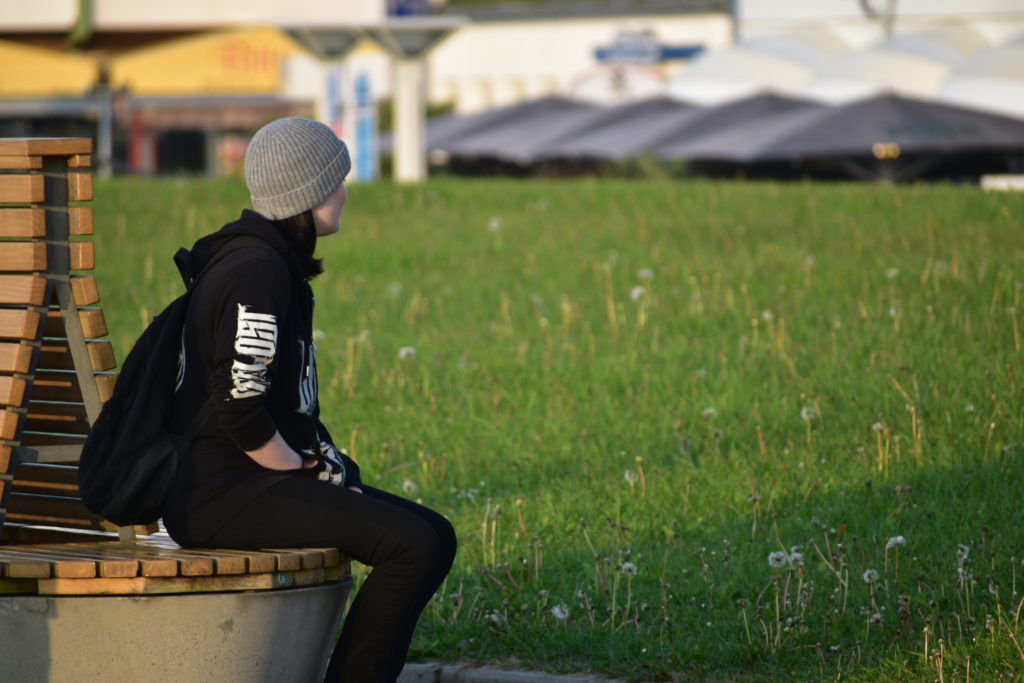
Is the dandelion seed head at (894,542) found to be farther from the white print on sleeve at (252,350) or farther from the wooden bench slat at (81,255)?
the wooden bench slat at (81,255)

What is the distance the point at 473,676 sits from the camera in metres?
5.09

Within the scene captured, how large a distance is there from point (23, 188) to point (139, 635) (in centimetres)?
135

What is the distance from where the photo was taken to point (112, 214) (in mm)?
15242

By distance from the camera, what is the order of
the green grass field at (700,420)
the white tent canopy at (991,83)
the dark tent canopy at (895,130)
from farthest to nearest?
the white tent canopy at (991,83) < the dark tent canopy at (895,130) < the green grass field at (700,420)

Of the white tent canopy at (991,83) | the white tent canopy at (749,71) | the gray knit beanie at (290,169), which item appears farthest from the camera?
the white tent canopy at (749,71)

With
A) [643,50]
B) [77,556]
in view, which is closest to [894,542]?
[77,556]

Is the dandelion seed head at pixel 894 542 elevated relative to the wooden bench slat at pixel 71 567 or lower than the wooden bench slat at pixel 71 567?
lower

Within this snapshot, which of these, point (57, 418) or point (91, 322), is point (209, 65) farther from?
point (91, 322)

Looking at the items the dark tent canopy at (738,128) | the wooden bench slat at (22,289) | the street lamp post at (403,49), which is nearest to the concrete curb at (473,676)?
the wooden bench slat at (22,289)

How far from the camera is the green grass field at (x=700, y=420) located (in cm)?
523

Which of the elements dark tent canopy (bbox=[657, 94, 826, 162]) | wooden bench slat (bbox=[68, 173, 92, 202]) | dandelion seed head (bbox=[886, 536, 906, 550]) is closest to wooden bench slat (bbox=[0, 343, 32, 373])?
wooden bench slat (bbox=[68, 173, 92, 202])

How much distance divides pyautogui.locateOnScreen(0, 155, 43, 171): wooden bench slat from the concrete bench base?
4.04 feet

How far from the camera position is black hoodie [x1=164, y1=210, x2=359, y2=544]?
3.97 meters

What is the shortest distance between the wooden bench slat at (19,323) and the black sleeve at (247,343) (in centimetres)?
65
